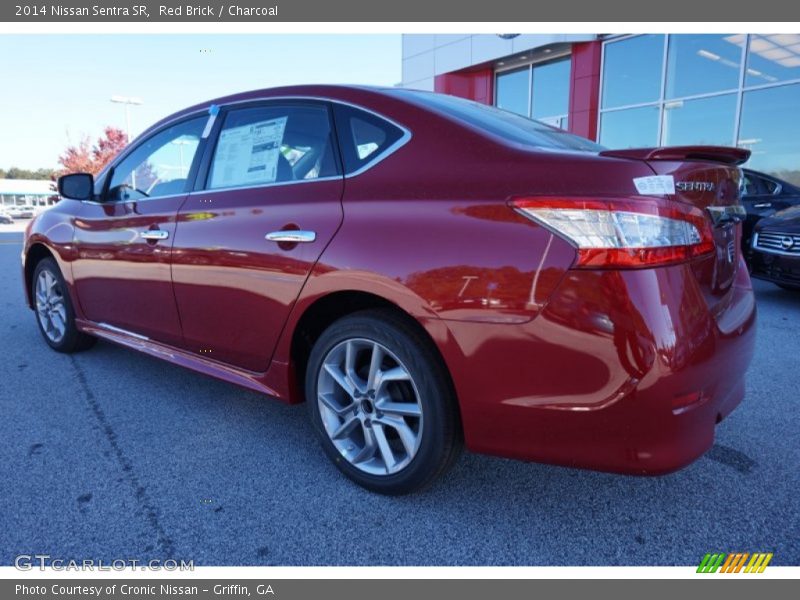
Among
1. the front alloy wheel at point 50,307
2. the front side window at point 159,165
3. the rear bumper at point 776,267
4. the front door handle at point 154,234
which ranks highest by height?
the front side window at point 159,165

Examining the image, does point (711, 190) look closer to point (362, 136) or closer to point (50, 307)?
point (362, 136)

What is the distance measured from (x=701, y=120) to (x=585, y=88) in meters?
2.63

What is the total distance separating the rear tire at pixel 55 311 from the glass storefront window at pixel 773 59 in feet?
38.1

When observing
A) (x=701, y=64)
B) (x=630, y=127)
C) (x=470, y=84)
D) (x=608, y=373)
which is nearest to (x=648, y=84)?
(x=630, y=127)

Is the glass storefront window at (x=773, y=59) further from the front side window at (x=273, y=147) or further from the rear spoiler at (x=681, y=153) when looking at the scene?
the front side window at (x=273, y=147)

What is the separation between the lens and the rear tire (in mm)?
4109

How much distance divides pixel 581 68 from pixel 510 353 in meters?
12.8

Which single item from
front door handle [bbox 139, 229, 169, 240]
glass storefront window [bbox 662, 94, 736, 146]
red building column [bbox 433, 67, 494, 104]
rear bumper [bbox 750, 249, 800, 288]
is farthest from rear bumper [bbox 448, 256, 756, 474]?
red building column [bbox 433, 67, 494, 104]

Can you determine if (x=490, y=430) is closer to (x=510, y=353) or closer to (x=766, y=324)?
(x=510, y=353)

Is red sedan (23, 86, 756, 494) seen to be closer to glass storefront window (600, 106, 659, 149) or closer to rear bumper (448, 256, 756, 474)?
rear bumper (448, 256, 756, 474)

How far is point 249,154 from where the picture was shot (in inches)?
110

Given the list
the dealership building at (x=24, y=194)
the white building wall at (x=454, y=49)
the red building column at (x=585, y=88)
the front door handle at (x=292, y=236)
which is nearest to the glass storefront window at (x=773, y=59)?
the red building column at (x=585, y=88)

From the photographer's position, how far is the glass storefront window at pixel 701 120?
35.7 ft

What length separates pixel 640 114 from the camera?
12055 millimetres
